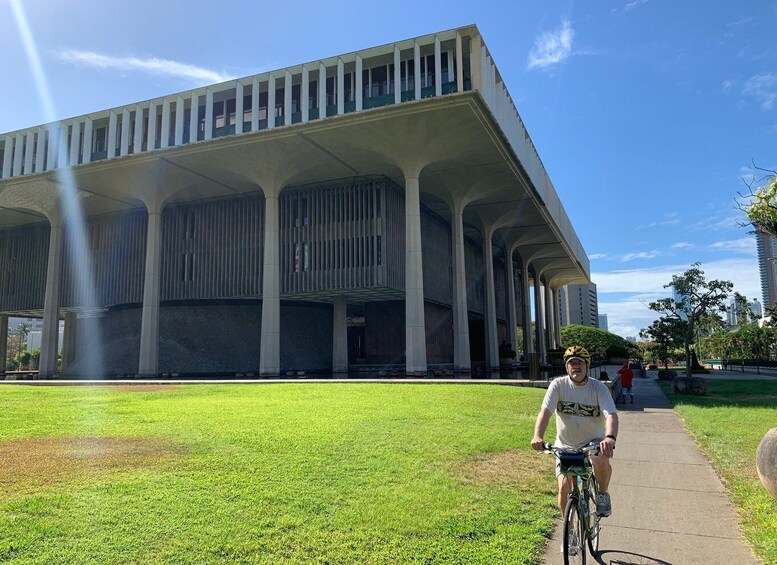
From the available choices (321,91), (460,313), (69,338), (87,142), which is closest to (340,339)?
(460,313)

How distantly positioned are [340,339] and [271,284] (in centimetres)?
782

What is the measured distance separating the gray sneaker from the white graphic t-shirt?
413 mm

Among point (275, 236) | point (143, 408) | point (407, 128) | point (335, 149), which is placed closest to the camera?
point (143, 408)

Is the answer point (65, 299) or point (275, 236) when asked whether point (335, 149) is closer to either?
point (275, 236)

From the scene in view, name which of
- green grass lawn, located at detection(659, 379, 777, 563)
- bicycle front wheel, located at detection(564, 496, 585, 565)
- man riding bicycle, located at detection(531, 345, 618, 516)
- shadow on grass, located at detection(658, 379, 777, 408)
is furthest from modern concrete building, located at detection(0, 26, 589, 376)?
bicycle front wheel, located at detection(564, 496, 585, 565)

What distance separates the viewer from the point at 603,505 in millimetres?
4512

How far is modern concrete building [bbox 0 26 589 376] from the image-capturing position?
30.0 m

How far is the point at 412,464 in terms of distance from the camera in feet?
25.4

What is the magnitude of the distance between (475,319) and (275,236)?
27.8 meters

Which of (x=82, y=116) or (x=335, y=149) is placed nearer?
(x=335, y=149)

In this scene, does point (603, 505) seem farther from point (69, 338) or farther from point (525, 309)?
point (525, 309)

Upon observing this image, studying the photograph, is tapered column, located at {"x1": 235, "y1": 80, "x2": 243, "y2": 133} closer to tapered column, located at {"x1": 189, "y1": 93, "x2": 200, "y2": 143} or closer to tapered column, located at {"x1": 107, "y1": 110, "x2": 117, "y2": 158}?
tapered column, located at {"x1": 189, "y1": 93, "x2": 200, "y2": 143}

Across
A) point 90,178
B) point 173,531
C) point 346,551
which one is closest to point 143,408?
point 173,531

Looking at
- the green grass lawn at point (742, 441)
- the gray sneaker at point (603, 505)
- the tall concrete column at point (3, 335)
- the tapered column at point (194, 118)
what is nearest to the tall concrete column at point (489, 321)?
the green grass lawn at point (742, 441)
